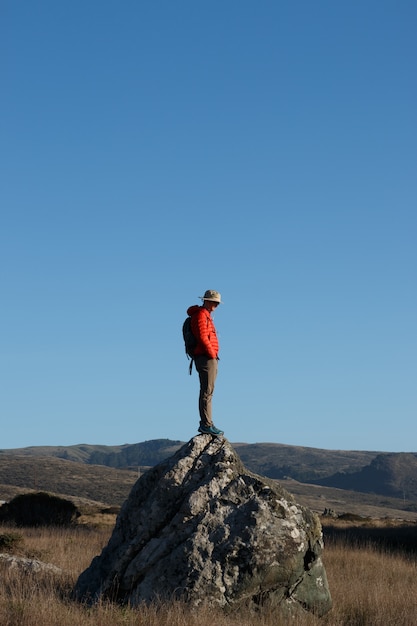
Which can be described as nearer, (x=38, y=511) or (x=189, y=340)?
(x=189, y=340)

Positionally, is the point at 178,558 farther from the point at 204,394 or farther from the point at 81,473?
the point at 81,473

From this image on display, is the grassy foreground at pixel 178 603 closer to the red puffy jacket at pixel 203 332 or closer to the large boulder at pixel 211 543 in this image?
the large boulder at pixel 211 543

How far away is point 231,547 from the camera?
10555mm

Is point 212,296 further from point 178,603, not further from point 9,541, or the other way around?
point 9,541

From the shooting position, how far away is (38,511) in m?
34.5

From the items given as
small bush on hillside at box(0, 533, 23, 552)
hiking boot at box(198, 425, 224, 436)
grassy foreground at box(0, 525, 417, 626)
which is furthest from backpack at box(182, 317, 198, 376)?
small bush on hillside at box(0, 533, 23, 552)

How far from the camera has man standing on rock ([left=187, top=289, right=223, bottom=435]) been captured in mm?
12258

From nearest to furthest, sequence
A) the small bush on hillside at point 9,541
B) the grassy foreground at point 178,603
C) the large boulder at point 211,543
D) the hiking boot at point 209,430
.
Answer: the grassy foreground at point 178,603 → the large boulder at point 211,543 → the hiking boot at point 209,430 → the small bush on hillside at point 9,541

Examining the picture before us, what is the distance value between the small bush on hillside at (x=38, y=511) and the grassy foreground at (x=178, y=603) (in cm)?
1454

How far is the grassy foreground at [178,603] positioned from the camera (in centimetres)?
930

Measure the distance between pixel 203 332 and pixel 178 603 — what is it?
4.11m

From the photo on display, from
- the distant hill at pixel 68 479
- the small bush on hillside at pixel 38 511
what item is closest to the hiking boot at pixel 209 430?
the small bush on hillside at pixel 38 511

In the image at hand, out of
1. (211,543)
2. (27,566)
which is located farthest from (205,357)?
(27,566)

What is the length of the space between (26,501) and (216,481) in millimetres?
25893
